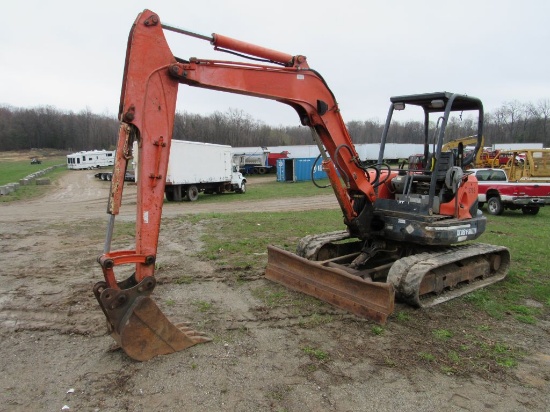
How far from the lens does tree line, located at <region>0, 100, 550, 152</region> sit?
3278 inches

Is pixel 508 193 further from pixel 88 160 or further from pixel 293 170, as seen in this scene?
pixel 88 160

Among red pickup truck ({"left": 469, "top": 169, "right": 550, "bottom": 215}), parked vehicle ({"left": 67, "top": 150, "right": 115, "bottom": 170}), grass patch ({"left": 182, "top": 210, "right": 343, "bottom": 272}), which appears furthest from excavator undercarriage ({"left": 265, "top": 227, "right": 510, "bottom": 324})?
parked vehicle ({"left": 67, "top": 150, "right": 115, "bottom": 170})

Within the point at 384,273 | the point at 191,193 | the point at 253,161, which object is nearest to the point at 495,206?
the point at 384,273

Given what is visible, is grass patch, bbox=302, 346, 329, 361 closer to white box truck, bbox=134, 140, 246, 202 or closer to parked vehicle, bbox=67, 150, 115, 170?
white box truck, bbox=134, 140, 246, 202

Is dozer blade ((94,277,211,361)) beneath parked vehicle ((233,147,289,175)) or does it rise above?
beneath

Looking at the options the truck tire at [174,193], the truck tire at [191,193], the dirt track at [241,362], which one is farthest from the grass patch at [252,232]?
the truck tire at [191,193]

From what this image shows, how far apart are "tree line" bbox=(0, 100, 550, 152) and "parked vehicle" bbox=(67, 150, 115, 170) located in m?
20.4

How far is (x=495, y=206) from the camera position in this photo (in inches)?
665

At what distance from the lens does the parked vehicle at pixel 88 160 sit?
56.2 metres

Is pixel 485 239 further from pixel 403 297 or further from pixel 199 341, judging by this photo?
pixel 199 341

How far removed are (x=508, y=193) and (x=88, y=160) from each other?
52104 mm

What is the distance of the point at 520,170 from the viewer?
18.6 meters

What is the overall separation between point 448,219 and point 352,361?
329 centimetres

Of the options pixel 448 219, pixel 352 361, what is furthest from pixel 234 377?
pixel 448 219
